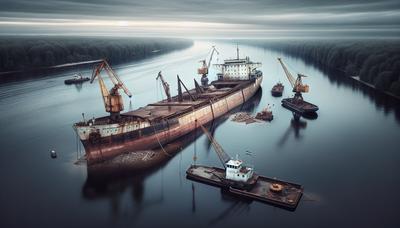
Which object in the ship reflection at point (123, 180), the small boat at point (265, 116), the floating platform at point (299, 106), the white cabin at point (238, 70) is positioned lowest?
the ship reflection at point (123, 180)

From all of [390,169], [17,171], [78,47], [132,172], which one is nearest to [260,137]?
[390,169]

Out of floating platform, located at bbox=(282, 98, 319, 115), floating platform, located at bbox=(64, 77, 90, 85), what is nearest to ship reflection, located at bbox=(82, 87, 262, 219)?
floating platform, located at bbox=(282, 98, 319, 115)

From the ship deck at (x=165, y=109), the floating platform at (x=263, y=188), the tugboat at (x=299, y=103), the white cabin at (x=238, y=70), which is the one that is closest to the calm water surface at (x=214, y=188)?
the floating platform at (x=263, y=188)

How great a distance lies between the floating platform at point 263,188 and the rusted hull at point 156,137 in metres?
12.0

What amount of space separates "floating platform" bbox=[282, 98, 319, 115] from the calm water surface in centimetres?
299

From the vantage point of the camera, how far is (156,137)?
5247 cm

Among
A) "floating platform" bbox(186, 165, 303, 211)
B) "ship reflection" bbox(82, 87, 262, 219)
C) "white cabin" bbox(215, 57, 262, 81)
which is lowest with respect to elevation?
"ship reflection" bbox(82, 87, 262, 219)

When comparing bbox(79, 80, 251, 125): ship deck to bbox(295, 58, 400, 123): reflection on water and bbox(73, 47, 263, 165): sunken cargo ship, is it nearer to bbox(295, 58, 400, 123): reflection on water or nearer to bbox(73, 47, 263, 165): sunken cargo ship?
bbox(73, 47, 263, 165): sunken cargo ship

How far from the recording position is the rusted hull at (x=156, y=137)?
4622cm

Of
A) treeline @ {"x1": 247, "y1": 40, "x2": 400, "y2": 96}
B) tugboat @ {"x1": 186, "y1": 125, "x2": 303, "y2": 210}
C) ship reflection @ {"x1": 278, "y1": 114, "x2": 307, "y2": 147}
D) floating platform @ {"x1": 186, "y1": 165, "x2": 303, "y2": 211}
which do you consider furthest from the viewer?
treeline @ {"x1": 247, "y1": 40, "x2": 400, "y2": 96}

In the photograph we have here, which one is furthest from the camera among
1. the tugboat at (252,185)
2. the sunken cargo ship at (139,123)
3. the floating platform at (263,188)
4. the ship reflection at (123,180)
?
the sunken cargo ship at (139,123)

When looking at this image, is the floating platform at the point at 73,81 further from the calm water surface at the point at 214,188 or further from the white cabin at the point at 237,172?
the white cabin at the point at 237,172

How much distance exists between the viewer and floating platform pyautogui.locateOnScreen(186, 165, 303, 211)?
3538cm

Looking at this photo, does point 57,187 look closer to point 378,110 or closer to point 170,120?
point 170,120
